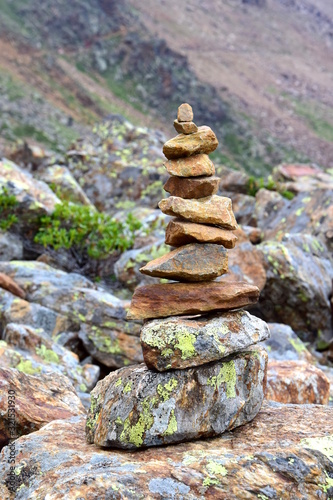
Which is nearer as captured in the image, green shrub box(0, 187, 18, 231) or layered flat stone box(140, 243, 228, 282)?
layered flat stone box(140, 243, 228, 282)

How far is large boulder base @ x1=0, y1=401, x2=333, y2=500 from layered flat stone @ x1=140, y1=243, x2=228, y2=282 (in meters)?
2.54

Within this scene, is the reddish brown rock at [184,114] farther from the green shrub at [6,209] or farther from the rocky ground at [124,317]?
the green shrub at [6,209]

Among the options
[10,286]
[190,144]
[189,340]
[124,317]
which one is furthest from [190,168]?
[10,286]

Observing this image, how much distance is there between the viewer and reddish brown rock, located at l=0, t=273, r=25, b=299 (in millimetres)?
15258

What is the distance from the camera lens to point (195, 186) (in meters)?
8.84

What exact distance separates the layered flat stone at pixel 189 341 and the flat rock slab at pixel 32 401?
9.12ft

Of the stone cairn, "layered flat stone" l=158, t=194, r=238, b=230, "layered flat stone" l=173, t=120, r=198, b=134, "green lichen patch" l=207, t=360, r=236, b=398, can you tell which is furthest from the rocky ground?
"layered flat stone" l=173, t=120, r=198, b=134

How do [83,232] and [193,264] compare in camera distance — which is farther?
[83,232]

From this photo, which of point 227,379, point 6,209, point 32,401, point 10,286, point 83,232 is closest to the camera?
point 227,379

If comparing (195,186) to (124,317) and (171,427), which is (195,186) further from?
(124,317)

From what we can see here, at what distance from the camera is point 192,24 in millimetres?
167625

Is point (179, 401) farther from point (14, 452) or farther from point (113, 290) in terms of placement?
point (113, 290)

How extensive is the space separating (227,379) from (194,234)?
2.38m

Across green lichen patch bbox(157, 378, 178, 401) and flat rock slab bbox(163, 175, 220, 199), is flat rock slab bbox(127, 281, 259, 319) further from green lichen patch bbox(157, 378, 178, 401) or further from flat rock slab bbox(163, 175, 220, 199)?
flat rock slab bbox(163, 175, 220, 199)
